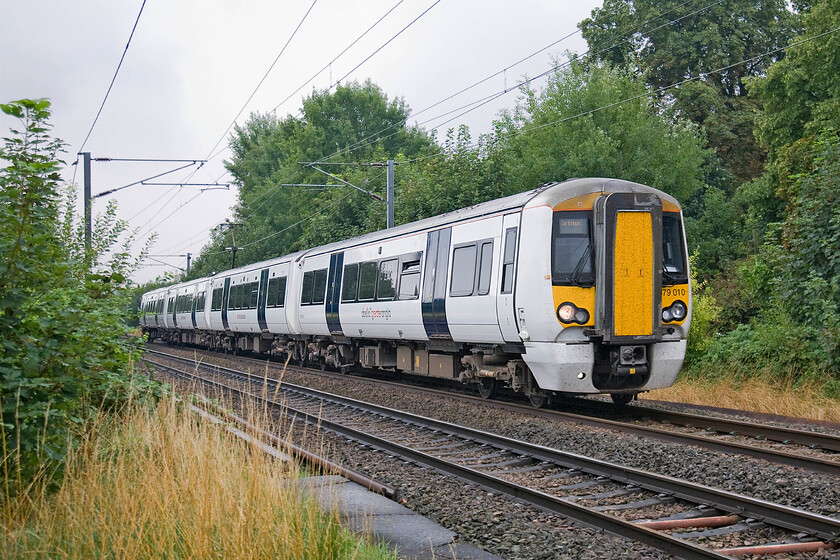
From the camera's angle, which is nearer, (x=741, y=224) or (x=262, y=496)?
(x=262, y=496)

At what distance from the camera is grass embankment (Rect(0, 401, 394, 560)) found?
4.34 meters

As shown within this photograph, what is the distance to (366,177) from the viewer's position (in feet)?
124

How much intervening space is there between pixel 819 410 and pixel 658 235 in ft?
10.2

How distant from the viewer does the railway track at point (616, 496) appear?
17.8 ft

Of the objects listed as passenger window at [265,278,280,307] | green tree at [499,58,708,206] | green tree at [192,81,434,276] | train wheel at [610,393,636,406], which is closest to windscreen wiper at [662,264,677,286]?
train wheel at [610,393,636,406]

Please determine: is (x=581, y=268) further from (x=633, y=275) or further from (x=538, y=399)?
(x=538, y=399)

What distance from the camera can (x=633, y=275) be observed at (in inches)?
432

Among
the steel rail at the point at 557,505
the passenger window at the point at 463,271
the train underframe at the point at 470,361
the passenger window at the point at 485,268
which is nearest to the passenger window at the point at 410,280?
the train underframe at the point at 470,361

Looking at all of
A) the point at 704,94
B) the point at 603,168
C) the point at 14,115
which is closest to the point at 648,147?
the point at 603,168

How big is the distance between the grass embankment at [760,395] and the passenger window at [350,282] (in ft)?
21.9

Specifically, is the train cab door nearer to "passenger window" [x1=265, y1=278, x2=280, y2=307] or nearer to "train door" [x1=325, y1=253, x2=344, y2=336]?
"train door" [x1=325, y1=253, x2=344, y2=336]

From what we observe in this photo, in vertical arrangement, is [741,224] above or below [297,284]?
above

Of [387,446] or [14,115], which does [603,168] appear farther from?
[14,115]

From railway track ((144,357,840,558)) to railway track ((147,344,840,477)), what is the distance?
5.40 ft
